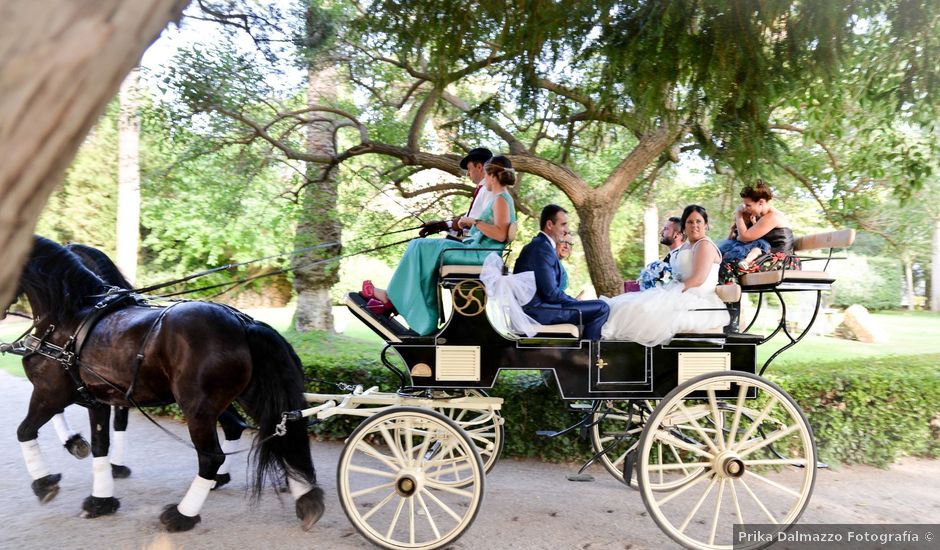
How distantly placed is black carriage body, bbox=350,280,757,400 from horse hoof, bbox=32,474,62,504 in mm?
2370

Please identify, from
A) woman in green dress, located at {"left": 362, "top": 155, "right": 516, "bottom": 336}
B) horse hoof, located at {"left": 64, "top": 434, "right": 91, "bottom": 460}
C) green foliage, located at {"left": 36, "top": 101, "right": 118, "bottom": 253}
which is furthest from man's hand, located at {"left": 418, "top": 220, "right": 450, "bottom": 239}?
green foliage, located at {"left": 36, "top": 101, "right": 118, "bottom": 253}

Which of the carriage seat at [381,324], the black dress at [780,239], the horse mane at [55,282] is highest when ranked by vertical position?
the black dress at [780,239]

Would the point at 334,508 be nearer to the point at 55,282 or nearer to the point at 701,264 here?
the point at 55,282

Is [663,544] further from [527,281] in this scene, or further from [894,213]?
[894,213]

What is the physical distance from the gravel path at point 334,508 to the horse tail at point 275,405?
1.21 ft

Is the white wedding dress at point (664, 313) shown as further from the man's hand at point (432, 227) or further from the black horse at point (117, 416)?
the black horse at point (117, 416)

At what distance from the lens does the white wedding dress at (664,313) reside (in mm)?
4102

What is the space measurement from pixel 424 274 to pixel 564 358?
1016 mm

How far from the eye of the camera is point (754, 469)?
542cm

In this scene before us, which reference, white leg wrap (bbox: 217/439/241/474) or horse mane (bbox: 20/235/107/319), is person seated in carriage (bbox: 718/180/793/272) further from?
horse mane (bbox: 20/235/107/319)

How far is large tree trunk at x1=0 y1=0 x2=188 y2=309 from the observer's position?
0.93 m

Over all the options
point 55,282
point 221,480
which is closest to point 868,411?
point 221,480

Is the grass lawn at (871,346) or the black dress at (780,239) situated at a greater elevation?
the black dress at (780,239)

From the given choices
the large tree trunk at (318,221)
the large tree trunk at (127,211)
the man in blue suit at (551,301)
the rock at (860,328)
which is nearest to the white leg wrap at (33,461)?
the man in blue suit at (551,301)
